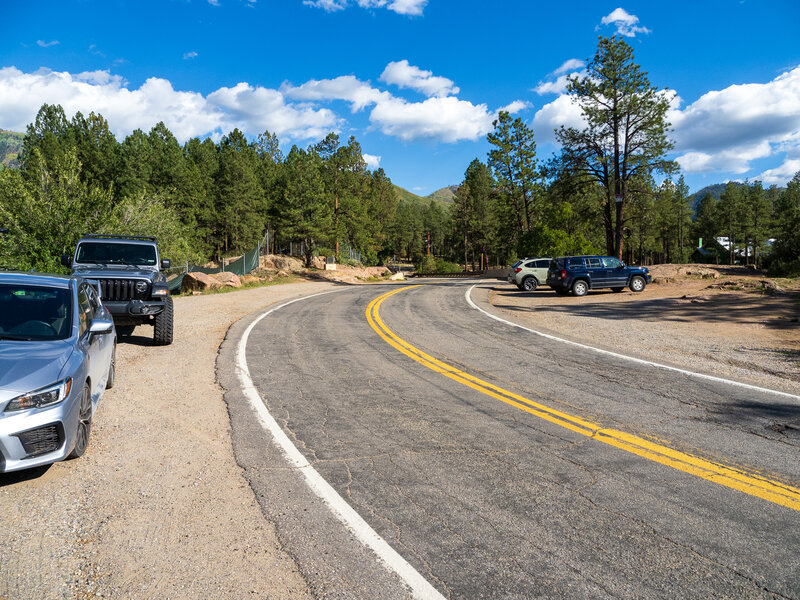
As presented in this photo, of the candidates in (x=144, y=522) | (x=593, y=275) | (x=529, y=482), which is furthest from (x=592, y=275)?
(x=144, y=522)

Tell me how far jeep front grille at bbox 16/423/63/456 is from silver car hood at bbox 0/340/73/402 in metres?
0.31

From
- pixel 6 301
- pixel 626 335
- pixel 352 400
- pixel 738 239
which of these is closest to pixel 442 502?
pixel 352 400

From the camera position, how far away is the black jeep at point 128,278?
8820 mm

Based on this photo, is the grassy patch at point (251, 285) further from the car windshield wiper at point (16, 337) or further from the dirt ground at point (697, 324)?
the car windshield wiper at point (16, 337)

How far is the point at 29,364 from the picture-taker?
3658mm

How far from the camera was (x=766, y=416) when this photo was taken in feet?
17.1

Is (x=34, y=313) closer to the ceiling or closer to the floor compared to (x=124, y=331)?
closer to the ceiling

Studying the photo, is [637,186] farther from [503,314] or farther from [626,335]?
[626,335]

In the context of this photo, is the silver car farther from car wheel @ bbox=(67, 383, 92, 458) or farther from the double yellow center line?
the double yellow center line

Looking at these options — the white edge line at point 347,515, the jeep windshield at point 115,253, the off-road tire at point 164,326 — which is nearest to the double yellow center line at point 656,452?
the white edge line at point 347,515

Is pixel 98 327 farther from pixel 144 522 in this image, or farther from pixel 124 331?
pixel 124 331

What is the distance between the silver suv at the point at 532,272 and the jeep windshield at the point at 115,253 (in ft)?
64.1

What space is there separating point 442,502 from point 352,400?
270 centimetres

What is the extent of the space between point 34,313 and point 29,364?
57.1 inches
